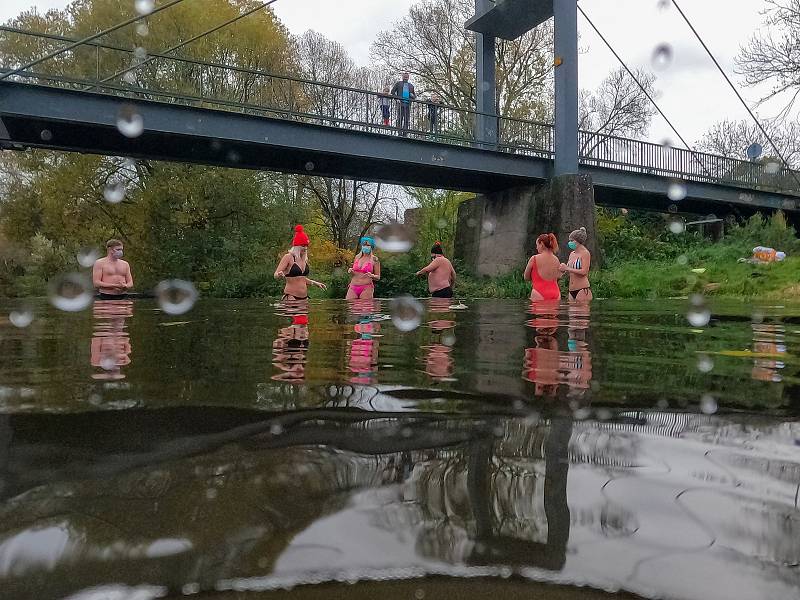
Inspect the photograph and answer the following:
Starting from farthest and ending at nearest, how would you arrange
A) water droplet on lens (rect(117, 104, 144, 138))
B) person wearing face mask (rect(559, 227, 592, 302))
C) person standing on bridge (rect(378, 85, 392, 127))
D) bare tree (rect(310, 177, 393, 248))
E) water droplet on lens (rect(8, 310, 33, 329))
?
bare tree (rect(310, 177, 393, 248)) → person standing on bridge (rect(378, 85, 392, 127)) → water droplet on lens (rect(117, 104, 144, 138)) → person wearing face mask (rect(559, 227, 592, 302)) → water droplet on lens (rect(8, 310, 33, 329))

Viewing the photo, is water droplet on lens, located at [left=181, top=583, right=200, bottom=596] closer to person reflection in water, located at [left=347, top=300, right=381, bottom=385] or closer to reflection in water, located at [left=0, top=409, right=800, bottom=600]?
reflection in water, located at [left=0, top=409, right=800, bottom=600]

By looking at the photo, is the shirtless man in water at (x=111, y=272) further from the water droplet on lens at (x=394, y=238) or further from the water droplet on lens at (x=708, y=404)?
the water droplet on lens at (x=394, y=238)

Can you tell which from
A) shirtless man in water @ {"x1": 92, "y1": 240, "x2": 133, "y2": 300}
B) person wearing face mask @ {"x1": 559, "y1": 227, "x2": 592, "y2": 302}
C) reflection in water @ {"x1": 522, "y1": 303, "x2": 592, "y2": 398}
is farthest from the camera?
shirtless man in water @ {"x1": 92, "y1": 240, "x2": 133, "y2": 300}

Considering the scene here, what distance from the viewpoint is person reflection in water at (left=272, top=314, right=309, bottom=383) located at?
2332mm

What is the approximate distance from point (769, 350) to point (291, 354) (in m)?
2.50

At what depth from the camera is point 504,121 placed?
2195 centimetres

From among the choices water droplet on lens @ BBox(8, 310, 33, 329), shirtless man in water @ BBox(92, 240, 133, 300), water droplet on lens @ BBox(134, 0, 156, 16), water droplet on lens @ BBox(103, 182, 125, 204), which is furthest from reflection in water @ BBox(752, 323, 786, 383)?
water droplet on lens @ BBox(134, 0, 156, 16)

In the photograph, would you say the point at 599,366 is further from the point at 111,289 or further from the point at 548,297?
the point at 111,289

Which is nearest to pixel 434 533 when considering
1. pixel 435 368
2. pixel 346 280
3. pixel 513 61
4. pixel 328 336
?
pixel 435 368

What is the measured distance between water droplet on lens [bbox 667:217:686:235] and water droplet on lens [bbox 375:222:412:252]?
11.1 metres

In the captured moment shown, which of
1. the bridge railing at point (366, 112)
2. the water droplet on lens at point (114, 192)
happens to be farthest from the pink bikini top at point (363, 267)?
the water droplet on lens at point (114, 192)

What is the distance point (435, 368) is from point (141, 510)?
5.59 feet

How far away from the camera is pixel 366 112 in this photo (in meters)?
18.0

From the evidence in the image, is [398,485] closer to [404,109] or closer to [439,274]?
[439,274]
